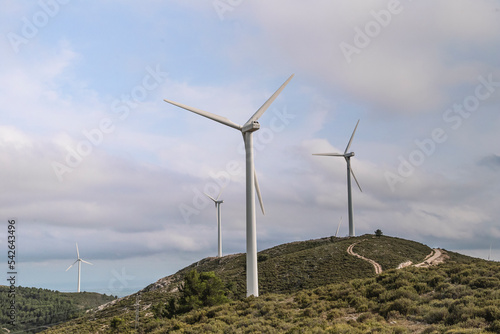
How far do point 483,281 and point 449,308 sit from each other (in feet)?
22.3

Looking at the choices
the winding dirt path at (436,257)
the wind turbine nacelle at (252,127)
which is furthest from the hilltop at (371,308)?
the winding dirt path at (436,257)

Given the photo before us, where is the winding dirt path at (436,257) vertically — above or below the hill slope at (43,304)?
above

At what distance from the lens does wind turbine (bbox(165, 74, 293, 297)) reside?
43062 millimetres

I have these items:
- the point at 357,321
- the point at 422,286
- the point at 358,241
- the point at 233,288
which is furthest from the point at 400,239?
the point at 357,321

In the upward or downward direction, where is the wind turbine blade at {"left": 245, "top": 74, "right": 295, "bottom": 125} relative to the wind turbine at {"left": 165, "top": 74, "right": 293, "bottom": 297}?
upward

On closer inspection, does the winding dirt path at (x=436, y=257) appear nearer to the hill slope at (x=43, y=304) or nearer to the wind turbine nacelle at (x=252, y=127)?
the wind turbine nacelle at (x=252, y=127)

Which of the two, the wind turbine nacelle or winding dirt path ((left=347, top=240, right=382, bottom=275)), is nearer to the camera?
the wind turbine nacelle

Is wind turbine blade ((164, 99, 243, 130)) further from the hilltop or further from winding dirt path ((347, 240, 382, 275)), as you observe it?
winding dirt path ((347, 240, 382, 275))

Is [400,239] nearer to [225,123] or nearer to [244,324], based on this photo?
[225,123]

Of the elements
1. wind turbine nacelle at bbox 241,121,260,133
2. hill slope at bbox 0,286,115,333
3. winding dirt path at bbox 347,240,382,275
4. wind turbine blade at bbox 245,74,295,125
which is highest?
wind turbine blade at bbox 245,74,295,125

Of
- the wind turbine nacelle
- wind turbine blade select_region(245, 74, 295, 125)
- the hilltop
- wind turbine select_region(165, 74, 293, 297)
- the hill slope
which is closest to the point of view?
the hilltop

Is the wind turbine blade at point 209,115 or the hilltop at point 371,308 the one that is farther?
the wind turbine blade at point 209,115

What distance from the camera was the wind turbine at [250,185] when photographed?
141ft

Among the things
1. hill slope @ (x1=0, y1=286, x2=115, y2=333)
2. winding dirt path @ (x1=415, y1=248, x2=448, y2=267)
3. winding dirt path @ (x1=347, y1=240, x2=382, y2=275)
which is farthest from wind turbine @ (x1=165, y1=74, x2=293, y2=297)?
hill slope @ (x1=0, y1=286, x2=115, y2=333)
